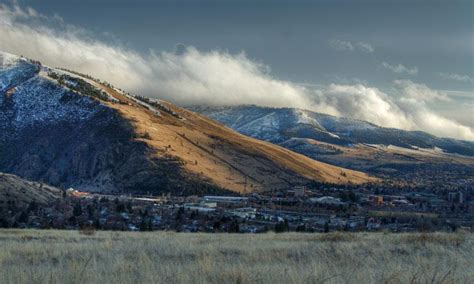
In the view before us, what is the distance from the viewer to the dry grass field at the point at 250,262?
11.3m

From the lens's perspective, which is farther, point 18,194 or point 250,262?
point 18,194

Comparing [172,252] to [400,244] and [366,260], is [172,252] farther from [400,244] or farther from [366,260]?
[400,244]

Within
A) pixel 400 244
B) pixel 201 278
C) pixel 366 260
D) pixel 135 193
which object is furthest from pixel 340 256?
pixel 135 193

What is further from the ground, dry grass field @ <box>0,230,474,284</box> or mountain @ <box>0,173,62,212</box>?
dry grass field @ <box>0,230,474,284</box>

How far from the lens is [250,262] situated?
16547 mm

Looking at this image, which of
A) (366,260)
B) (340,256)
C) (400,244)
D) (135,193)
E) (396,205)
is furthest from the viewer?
(135,193)

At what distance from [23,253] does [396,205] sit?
5290 inches

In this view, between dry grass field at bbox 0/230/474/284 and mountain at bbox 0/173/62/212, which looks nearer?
dry grass field at bbox 0/230/474/284

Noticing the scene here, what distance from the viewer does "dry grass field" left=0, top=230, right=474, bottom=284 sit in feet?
37.0

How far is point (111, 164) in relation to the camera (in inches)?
7751

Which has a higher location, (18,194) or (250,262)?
(250,262)

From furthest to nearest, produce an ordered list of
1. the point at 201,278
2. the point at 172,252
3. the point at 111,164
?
the point at 111,164
the point at 172,252
the point at 201,278

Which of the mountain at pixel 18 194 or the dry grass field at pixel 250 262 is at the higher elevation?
the dry grass field at pixel 250 262

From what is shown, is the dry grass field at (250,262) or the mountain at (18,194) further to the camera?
the mountain at (18,194)
